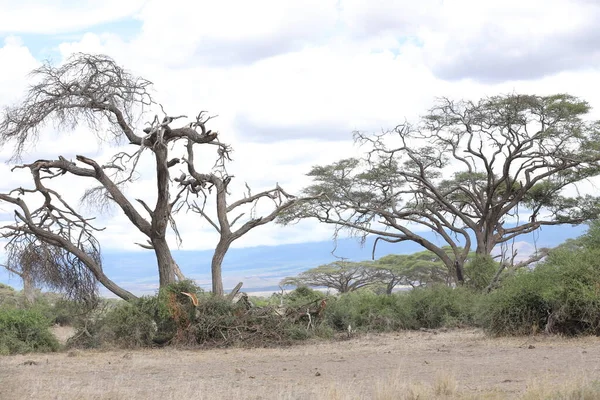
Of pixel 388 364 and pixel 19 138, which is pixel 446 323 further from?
pixel 19 138

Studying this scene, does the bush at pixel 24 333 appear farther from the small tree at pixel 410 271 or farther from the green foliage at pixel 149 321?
the small tree at pixel 410 271

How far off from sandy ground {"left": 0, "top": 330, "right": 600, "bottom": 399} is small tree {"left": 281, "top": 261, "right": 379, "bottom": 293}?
87.2ft

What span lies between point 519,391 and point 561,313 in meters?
5.99

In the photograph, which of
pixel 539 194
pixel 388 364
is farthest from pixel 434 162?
pixel 388 364

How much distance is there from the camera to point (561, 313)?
1480 centimetres

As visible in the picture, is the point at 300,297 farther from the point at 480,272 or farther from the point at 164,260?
the point at 480,272

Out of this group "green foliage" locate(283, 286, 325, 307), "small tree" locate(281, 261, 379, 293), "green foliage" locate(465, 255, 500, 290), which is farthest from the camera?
"small tree" locate(281, 261, 379, 293)

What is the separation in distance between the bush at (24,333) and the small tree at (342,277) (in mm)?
25827

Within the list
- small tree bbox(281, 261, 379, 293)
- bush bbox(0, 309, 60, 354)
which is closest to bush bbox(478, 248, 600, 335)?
bush bbox(0, 309, 60, 354)

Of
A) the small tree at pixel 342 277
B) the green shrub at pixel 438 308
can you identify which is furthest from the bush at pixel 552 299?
the small tree at pixel 342 277

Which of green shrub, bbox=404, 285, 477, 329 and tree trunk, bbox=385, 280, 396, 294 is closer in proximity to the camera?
green shrub, bbox=404, 285, 477, 329

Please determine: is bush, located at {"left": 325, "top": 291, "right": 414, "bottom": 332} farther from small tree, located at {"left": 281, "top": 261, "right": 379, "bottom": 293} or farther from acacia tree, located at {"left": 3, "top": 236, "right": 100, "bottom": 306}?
small tree, located at {"left": 281, "top": 261, "right": 379, "bottom": 293}

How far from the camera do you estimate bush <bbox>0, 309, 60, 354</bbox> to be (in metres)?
16.9

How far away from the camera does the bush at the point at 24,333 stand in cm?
1689
